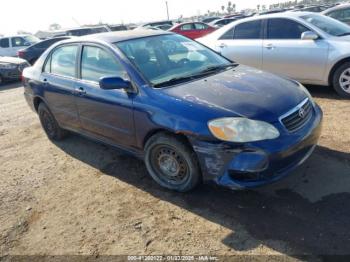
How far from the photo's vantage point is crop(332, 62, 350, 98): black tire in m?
6.07

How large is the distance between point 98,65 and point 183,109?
59.2 inches

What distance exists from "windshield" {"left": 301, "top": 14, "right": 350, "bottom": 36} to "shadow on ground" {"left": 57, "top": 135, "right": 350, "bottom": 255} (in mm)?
3072

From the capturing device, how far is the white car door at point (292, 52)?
6.29 m

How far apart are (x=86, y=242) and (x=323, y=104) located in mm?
4569

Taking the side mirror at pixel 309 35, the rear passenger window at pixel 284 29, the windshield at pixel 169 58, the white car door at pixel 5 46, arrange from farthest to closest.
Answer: the white car door at pixel 5 46 → the rear passenger window at pixel 284 29 → the side mirror at pixel 309 35 → the windshield at pixel 169 58

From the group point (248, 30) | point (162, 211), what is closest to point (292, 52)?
point (248, 30)

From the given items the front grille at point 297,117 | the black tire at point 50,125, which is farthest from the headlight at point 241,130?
the black tire at point 50,125

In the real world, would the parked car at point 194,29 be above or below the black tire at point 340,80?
above

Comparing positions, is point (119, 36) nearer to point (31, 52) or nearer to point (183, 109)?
point (183, 109)

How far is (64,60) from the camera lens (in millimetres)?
4941

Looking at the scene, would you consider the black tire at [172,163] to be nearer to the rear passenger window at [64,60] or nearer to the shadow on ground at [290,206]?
the shadow on ground at [290,206]

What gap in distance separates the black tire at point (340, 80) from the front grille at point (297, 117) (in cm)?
284

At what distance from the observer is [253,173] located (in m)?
3.20

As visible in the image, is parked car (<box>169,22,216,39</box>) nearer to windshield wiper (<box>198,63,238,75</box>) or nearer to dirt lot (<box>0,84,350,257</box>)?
dirt lot (<box>0,84,350,257</box>)
